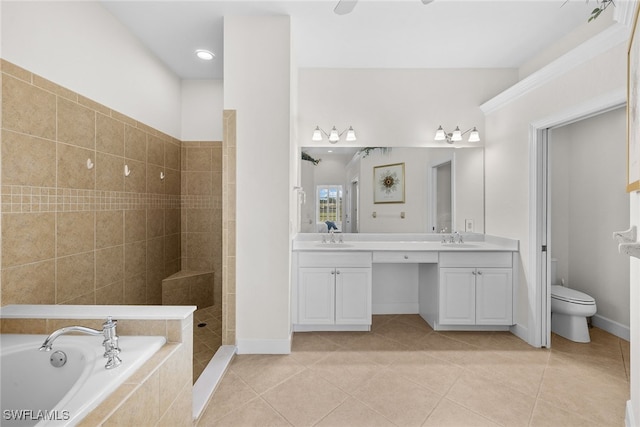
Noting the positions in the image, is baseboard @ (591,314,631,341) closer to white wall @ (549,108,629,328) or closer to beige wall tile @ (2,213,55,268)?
white wall @ (549,108,629,328)

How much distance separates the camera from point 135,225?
2.69 metres

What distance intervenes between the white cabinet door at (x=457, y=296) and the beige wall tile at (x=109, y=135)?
303cm

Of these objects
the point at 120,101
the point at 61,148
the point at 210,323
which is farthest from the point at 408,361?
the point at 120,101

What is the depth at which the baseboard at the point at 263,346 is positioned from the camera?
7.68ft

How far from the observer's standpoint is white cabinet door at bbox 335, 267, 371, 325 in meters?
2.67

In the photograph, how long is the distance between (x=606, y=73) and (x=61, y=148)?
3595 mm

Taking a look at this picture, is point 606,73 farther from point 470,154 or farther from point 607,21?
point 470,154

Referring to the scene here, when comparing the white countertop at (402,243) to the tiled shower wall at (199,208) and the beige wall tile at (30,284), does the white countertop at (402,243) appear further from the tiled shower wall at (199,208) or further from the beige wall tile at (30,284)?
the beige wall tile at (30,284)

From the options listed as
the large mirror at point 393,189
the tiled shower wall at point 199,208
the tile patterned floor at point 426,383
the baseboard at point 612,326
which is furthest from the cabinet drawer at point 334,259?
the baseboard at point 612,326

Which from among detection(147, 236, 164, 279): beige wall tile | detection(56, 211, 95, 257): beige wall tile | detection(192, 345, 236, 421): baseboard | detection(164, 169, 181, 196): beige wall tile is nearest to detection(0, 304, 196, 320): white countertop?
detection(56, 211, 95, 257): beige wall tile

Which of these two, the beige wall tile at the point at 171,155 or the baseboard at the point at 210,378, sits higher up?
the beige wall tile at the point at 171,155

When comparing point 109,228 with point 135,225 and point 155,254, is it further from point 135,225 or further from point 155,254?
point 155,254

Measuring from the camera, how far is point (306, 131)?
10.4 ft

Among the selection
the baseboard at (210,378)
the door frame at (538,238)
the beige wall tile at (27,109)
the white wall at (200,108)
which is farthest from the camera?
the white wall at (200,108)
